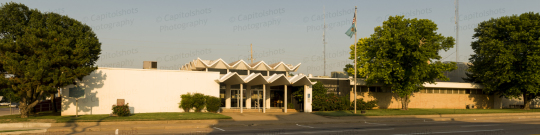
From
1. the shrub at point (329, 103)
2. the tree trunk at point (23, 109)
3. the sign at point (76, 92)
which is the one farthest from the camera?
the shrub at point (329, 103)

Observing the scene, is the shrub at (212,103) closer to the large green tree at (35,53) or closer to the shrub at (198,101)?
the shrub at (198,101)

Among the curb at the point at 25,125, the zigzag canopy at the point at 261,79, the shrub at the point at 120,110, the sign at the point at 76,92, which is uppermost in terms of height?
the zigzag canopy at the point at 261,79

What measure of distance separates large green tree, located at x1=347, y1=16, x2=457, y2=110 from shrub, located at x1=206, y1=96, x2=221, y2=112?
13.0 meters

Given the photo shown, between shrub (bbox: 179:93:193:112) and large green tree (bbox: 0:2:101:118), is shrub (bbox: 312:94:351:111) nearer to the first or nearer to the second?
shrub (bbox: 179:93:193:112)

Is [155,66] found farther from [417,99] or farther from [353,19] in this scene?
[417,99]

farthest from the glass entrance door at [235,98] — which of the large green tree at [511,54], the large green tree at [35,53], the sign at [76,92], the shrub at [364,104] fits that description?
the large green tree at [511,54]

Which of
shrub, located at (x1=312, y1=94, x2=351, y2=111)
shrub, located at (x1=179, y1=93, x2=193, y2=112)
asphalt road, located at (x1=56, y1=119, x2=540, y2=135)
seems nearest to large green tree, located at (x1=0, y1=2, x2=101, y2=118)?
shrub, located at (x1=179, y1=93, x2=193, y2=112)

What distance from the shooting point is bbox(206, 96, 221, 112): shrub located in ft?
91.8

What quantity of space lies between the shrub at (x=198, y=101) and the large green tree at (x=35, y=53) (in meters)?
7.87

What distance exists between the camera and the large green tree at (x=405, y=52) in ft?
98.6

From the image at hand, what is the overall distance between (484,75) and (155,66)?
30.3 meters

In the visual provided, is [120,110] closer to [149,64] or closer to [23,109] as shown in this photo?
[23,109]

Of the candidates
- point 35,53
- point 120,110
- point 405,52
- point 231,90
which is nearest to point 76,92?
point 120,110

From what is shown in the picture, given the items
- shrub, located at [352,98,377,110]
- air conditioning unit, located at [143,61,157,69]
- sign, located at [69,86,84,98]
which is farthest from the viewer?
shrub, located at [352,98,377,110]
